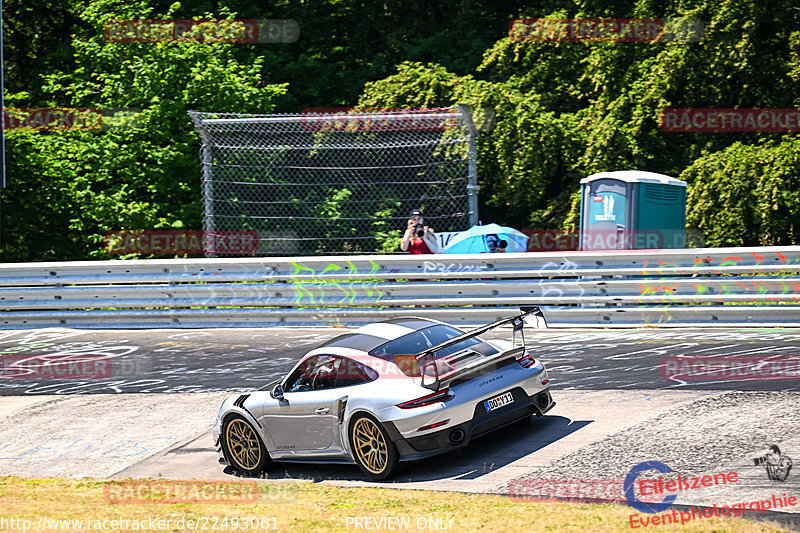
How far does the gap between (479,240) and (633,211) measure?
2.59m

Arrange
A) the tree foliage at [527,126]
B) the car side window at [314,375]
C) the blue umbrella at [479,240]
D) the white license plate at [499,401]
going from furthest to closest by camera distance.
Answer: the tree foliage at [527,126]
the blue umbrella at [479,240]
the car side window at [314,375]
the white license plate at [499,401]

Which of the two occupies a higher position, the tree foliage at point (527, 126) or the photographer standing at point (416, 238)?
the tree foliage at point (527, 126)

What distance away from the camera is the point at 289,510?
7.75 metres

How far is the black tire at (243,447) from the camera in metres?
9.73

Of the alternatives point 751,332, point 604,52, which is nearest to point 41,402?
point 751,332

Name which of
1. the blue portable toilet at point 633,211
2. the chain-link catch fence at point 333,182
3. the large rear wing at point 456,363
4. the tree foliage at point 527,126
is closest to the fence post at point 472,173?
the chain-link catch fence at point 333,182

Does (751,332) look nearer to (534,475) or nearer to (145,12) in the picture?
(534,475)

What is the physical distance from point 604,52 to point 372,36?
829 cm

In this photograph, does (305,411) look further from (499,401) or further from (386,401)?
(499,401)

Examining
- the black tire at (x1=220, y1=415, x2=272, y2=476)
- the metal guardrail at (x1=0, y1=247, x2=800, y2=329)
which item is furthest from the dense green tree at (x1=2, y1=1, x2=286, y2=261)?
the black tire at (x1=220, y1=415, x2=272, y2=476)

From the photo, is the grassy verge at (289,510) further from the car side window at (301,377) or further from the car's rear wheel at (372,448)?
the car side window at (301,377)

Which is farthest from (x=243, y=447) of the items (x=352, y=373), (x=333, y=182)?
(x=333, y=182)

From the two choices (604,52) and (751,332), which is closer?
(751,332)

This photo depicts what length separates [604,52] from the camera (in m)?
22.7
